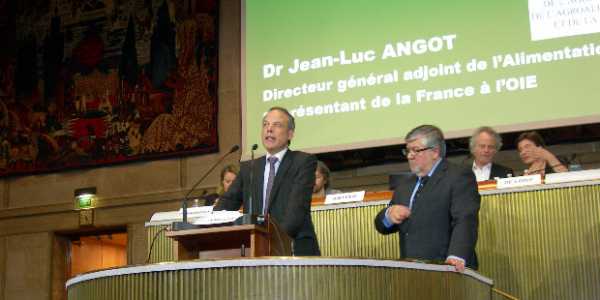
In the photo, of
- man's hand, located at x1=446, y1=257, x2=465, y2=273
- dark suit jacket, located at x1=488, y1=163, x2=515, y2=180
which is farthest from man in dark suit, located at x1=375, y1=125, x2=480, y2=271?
dark suit jacket, located at x1=488, y1=163, x2=515, y2=180

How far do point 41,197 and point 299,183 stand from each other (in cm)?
626

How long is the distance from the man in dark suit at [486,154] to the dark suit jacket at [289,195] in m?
1.99

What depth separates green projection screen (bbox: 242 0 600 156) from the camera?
6.54m

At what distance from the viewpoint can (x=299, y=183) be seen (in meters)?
4.13

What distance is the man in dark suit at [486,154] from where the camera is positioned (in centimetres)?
589

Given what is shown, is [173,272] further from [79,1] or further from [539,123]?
[79,1]

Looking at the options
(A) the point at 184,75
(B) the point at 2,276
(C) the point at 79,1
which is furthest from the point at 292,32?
(B) the point at 2,276

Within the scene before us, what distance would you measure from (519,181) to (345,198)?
3.52 feet

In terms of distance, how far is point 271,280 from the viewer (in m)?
3.32

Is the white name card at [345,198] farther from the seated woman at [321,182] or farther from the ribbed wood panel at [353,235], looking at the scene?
the seated woman at [321,182]

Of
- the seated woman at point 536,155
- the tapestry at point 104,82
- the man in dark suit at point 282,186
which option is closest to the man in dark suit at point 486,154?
the seated woman at point 536,155

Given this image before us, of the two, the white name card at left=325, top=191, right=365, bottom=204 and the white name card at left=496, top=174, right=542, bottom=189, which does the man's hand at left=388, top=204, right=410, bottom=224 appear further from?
the white name card at left=325, top=191, right=365, bottom=204

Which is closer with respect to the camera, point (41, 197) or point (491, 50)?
point (491, 50)

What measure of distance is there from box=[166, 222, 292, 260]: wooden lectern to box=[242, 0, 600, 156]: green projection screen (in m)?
3.26
